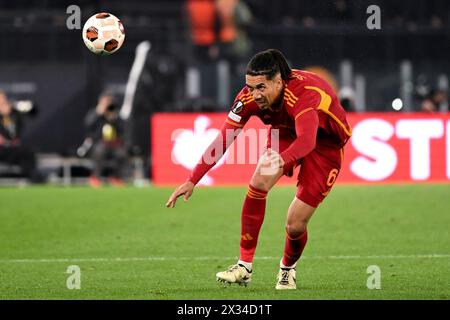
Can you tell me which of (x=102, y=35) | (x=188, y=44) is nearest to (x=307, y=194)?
(x=102, y=35)

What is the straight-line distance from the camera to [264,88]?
8633 millimetres

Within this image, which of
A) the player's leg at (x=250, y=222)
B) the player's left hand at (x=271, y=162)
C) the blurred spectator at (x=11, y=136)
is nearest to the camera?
the player's left hand at (x=271, y=162)

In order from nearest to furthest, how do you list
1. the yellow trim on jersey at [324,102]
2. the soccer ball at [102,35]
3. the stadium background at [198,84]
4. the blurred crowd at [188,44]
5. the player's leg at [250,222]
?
the yellow trim on jersey at [324,102], the player's leg at [250,222], the soccer ball at [102,35], the stadium background at [198,84], the blurred crowd at [188,44]

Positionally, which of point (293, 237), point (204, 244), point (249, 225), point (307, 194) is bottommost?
point (204, 244)

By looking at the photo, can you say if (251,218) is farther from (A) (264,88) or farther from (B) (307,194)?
(A) (264,88)

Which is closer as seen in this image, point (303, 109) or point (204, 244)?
point (303, 109)

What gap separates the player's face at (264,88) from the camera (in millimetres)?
8617

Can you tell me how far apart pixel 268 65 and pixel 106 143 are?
591 inches

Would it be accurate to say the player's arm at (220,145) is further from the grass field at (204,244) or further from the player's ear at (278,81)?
the grass field at (204,244)

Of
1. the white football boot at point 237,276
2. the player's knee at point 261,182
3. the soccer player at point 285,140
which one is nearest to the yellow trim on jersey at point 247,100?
the soccer player at point 285,140

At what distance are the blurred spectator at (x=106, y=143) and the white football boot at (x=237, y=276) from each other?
1406 cm

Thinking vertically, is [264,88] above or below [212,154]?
above
